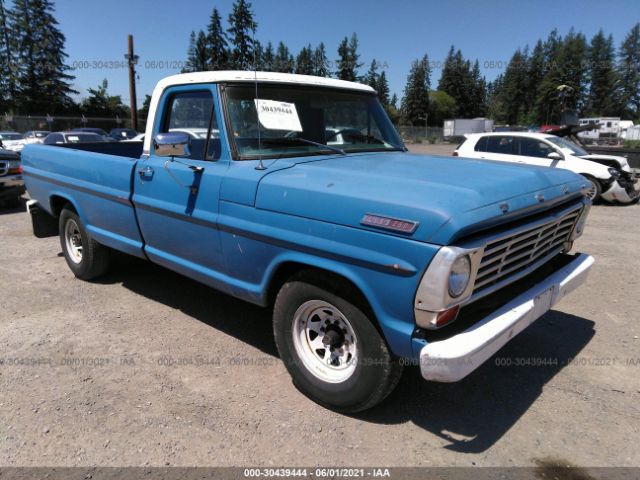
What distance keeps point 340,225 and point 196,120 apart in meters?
1.80

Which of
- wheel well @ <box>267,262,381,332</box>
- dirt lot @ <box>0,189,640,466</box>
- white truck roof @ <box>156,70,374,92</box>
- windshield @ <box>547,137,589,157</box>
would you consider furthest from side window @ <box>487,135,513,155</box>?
wheel well @ <box>267,262,381,332</box>

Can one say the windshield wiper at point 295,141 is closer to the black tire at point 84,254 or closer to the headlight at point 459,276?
the headlight at point 459,276

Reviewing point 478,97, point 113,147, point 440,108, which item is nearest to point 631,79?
point 478,97

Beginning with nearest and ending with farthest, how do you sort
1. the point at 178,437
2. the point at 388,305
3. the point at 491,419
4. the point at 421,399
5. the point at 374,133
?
the point at 388,305 < the point at 178,437 < the point at 491,419 < the point at 421,399 < the point at 374,133

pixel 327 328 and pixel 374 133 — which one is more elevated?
pixel 374 133

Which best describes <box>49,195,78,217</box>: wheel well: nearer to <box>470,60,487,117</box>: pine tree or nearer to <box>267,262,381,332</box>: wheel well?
<box>267,262,381,332</box>: wheel well

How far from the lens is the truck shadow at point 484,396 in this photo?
2818mm

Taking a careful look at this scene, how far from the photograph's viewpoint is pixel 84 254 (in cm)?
500

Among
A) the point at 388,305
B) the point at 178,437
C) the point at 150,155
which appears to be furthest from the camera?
the point at 150,155

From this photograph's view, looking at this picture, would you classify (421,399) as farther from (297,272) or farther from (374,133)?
(374,133)

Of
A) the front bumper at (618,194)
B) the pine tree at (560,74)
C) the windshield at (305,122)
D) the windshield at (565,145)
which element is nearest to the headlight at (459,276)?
the windshield at (305,122)

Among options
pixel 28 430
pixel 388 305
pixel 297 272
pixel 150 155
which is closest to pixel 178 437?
pixel 28 430

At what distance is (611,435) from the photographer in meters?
2.77

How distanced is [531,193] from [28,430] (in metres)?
3.34
